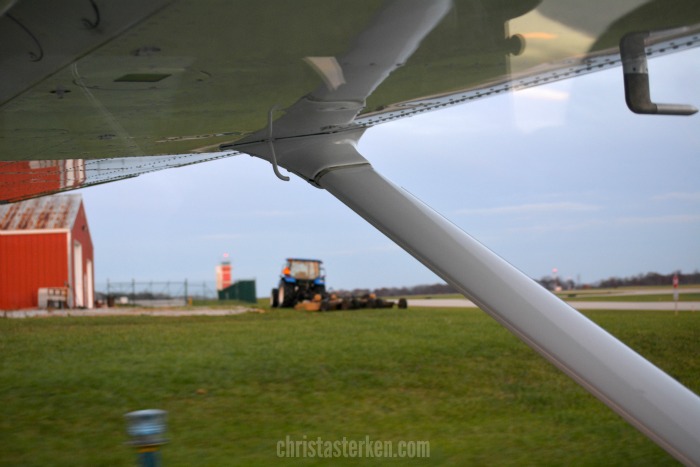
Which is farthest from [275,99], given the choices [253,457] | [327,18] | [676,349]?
[676,349]

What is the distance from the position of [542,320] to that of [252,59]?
40.3 inches

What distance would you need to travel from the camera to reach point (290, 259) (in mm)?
18203

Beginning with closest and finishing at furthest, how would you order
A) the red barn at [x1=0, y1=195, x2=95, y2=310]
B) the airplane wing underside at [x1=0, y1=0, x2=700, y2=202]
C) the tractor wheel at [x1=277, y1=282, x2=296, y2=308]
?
1. the airplane wing underside at [x1=0, y1=0, x2=700, y2=202]
2. the tractor wheel at [x1=277, y1=282, x2=296, y2=308]
3. the red barn at [x1=0, y1=195, x2=95, y2=310]

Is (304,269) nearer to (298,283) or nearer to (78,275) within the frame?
(298,283)

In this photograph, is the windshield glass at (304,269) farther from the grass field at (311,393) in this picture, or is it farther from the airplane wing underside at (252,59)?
the airplane wing underside at (252,59)

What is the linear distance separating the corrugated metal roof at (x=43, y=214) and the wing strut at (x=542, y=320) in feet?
59.3

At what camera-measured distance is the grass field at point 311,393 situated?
188 inches

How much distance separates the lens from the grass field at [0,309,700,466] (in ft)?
15.7

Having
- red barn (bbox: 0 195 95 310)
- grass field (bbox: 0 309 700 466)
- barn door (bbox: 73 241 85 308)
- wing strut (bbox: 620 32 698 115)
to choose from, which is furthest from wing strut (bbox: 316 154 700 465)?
barn door (bbox: 73 241 85 308)

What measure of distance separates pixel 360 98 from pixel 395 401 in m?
4.10

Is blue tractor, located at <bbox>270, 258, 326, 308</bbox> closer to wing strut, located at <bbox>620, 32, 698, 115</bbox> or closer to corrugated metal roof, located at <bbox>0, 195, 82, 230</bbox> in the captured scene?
corrugated metal roof, located at <bbox>0, 195, 82, 230</bbox>

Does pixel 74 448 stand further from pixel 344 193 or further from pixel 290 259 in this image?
pixel 290 259

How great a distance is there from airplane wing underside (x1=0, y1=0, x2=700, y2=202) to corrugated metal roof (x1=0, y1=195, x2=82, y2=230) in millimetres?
17374

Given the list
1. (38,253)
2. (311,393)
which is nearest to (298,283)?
(38,253)
